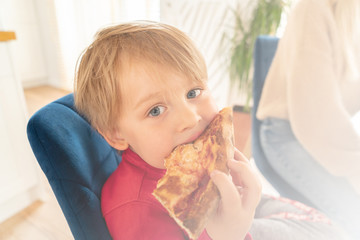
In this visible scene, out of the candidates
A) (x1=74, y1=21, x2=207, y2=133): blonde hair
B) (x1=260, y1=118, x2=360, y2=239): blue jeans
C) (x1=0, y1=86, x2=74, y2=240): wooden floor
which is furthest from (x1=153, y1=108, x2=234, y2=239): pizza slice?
(x1=0, y1=86, x2=74, y2=240): wooden floor

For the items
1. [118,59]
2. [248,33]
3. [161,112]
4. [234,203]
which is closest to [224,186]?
[234,203]

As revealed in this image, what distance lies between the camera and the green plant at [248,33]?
2.25 m

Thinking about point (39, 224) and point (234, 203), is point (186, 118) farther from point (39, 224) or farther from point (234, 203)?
point (39, 224)

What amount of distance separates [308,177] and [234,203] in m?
0.62

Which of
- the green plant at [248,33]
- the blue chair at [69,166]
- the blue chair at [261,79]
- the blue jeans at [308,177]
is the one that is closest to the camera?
the blue chair at [69,166]

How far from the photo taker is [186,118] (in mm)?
417

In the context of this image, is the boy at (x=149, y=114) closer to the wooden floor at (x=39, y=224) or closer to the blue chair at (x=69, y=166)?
the blue chair at (x=69, y=166)

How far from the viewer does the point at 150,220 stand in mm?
450

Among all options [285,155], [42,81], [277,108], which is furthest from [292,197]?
[42,81]

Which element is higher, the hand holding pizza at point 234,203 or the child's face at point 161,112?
the child's face at point 161,112

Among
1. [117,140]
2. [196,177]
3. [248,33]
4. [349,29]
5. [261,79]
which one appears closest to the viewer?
[196,177]

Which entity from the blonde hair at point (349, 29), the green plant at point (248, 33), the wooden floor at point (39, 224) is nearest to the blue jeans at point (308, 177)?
the blonde hair at point (349, 29)

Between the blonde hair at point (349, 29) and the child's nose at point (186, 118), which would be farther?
the blonde hair at point (349, 29)

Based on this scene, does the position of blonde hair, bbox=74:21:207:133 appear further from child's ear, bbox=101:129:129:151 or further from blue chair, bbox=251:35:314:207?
blue chair, bbox=251:35:314:207
